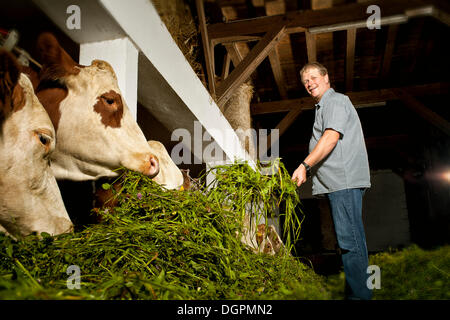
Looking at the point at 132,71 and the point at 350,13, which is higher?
the point at 350,13

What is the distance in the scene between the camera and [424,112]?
229 inches

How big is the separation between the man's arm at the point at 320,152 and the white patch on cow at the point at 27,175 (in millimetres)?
1127

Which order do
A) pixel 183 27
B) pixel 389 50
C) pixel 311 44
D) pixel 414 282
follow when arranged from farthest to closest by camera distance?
pixel 389 50 → pixel 311 44 → pixel 183 27 → pixel 414 282

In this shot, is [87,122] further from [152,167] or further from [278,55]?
[278,55]

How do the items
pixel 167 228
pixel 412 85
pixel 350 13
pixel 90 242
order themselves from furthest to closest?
pixel 412 85
pixel 350 13
pixel 167 228
pixel 90 242

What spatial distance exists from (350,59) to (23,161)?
4936 mm

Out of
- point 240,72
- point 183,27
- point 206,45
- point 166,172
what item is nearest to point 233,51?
point 240,72

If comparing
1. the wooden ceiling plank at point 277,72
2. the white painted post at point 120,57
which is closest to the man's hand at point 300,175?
the white painted post at point 120,57

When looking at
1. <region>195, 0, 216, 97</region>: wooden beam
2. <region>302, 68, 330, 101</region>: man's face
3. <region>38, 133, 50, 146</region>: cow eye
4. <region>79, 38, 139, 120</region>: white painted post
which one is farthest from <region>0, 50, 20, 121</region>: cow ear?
<region>195, 0, 216, 97</region>: wooden beam

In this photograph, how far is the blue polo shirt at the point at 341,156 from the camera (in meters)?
1.86
